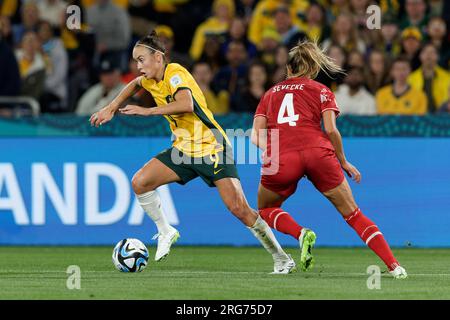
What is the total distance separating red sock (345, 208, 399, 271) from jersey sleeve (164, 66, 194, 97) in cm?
191

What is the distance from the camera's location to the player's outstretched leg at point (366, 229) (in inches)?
404

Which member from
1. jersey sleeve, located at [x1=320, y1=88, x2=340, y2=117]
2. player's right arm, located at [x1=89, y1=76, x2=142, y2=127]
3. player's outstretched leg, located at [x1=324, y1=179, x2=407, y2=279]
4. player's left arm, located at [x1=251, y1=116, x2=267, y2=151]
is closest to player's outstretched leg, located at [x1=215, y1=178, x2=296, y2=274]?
player's left arm, located at [x1=251, y1=116, x2=267, y2=151]

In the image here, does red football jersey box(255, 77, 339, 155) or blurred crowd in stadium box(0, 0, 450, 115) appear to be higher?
blurred crowd in stadium box(0, 0, 450, 115)

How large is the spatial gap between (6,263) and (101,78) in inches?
196

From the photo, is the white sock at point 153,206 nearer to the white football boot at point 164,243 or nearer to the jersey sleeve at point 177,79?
the white football boot at point 164,243

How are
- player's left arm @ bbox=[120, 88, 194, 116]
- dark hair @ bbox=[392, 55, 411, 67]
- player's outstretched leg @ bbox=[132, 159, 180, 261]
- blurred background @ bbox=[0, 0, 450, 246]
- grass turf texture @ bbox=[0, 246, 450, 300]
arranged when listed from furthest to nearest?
dark hair @ bbox=[392, 55, 411, 67], blurred background @ bbox=[0, 0, 450, 246], player's outstretched leg @ bbox=[132, 159, 180, 261], player's left arm @ bbox=[120, 88, 194, 116], grass turf texture @ bbox=[0, 246, 450, 300]

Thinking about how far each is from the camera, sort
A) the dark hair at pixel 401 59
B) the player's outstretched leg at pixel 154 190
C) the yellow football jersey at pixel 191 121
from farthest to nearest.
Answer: the dark hair at pixel 401 59, the player's outstretched leg at pixel 154 190, the yellow football jersey at pixel 191 121

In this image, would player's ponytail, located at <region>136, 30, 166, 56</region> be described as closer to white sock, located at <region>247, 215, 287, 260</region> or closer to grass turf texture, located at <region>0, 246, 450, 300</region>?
white sock, located at <region>247, 215, 287, 260</region>

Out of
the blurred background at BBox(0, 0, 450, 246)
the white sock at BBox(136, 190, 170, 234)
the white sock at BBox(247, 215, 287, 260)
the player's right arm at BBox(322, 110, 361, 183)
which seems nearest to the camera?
the player's right arm at BBox(322, 110, 361, 183)

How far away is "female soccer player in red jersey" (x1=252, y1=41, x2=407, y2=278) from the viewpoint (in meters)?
10.3

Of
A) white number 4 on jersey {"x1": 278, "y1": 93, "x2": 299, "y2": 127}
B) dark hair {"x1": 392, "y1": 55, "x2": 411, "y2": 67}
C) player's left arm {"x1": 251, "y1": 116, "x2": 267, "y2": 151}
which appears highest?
dark hair {"x1": 392, "y1": 55, "x2": 411, "y2": 67}

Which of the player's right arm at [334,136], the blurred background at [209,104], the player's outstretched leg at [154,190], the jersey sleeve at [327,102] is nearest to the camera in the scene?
Result: the player's right arm at [334,136]

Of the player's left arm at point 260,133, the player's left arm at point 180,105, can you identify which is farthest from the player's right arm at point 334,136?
the player's left arm at point 180,105

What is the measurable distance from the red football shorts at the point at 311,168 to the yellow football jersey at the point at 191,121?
0.83m
